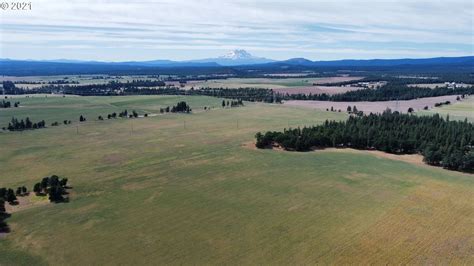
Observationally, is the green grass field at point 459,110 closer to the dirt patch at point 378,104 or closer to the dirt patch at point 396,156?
the dirt patch at point 378,104

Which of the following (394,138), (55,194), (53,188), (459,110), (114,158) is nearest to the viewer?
(55,194)

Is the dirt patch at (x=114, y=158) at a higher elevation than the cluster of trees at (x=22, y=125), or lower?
lower

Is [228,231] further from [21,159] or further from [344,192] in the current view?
[21,159]

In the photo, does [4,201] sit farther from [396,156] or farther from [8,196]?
[396,156]

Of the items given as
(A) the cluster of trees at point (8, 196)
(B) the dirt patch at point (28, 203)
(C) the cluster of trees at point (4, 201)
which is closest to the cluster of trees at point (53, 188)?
(B) the dirt patch at point (28, 203)

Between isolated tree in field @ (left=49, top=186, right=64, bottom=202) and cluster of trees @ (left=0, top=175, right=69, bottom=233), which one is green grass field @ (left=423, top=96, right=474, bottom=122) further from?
isolated tree in field @ (left=49, top=186, right=64, bottom=202)

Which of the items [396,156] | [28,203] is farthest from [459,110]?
[28,203]

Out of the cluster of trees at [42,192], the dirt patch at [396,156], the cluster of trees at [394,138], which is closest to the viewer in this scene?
the cluster of trees at [42,192]
